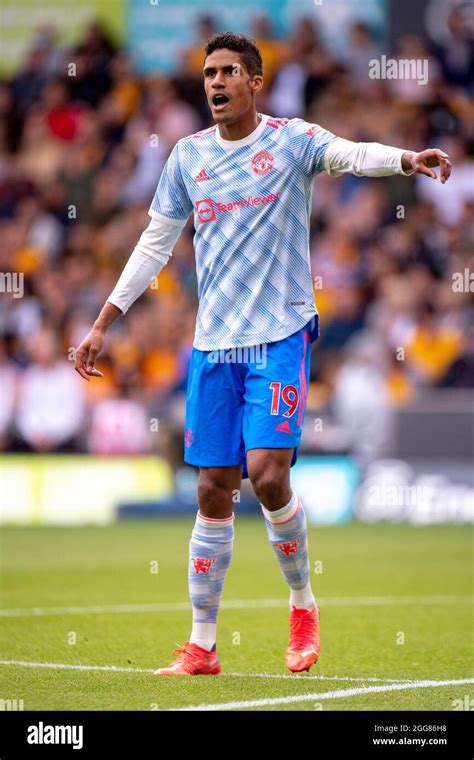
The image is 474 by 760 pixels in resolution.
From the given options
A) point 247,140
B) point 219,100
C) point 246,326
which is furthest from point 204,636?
point 219,100

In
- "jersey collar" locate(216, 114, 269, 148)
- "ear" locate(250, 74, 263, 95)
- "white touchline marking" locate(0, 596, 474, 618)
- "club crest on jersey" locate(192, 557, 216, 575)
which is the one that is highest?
"ear" locate(250, 74, 263, 95)

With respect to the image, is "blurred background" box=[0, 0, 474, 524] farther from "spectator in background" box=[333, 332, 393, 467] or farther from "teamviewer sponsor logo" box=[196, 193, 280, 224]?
"teamviewer sponsor logo" box=[196, 193, 280, 224]

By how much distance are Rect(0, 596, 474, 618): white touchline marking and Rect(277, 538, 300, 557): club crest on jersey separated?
2.73m

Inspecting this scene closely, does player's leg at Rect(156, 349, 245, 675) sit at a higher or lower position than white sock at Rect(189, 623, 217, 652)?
higher

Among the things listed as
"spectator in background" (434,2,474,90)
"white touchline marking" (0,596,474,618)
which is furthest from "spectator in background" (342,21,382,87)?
"white touchline marking" (0,596,474,618)

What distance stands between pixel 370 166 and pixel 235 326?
99 centimetres

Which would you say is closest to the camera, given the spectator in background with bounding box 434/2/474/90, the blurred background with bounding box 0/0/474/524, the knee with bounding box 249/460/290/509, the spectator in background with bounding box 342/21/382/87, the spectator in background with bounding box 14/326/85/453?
the knee with bounding box 249/460/290/509

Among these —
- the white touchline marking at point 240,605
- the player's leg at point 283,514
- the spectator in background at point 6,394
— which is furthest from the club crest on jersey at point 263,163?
the spectator in background at point 6,394

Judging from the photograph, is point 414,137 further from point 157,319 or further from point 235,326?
point 235,326

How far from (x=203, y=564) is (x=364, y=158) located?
2078 mm

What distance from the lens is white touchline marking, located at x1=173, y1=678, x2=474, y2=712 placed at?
5730 millimetres

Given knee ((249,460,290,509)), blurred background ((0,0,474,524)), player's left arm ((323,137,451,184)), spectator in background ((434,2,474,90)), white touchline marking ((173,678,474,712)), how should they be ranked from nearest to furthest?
white touchline marking ((173,678,474,712)) → player's left arm ((323,137,451,184)) → knee ((249,460,290,509)) → blurred background ((0,0,474,524)) → spectator in background ((434,2,474,90))

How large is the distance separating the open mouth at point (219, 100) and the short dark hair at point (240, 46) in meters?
0.20

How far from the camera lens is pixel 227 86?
6.64 meters
